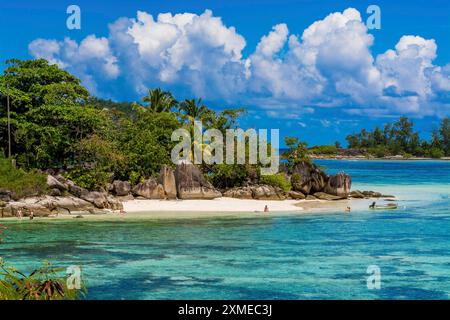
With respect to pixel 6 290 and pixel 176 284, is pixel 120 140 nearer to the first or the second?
pixel 176 284

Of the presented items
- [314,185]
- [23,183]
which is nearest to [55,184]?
[23,183]

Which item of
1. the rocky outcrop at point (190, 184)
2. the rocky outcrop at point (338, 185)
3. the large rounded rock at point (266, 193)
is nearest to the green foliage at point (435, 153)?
the rocky outcrop at point (338, 185)

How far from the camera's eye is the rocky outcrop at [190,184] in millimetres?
43875

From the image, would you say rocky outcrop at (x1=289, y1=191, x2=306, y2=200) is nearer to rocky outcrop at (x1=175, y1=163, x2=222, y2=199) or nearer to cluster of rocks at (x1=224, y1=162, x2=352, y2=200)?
cluster of rocks at (x1=224, y1=162, x2=352, y2=200)

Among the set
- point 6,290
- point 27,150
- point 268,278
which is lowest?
point 268,278

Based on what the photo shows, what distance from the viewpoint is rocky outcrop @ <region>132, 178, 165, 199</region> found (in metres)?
43.4

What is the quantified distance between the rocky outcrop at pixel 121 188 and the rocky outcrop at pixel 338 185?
15.5 meters

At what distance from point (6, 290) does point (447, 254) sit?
22.7 m

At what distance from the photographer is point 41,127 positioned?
43406mm

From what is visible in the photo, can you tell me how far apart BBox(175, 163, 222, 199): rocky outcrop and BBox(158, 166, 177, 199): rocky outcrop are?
1.00 feet

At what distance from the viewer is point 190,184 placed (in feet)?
145

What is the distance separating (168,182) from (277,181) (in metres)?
8.74
